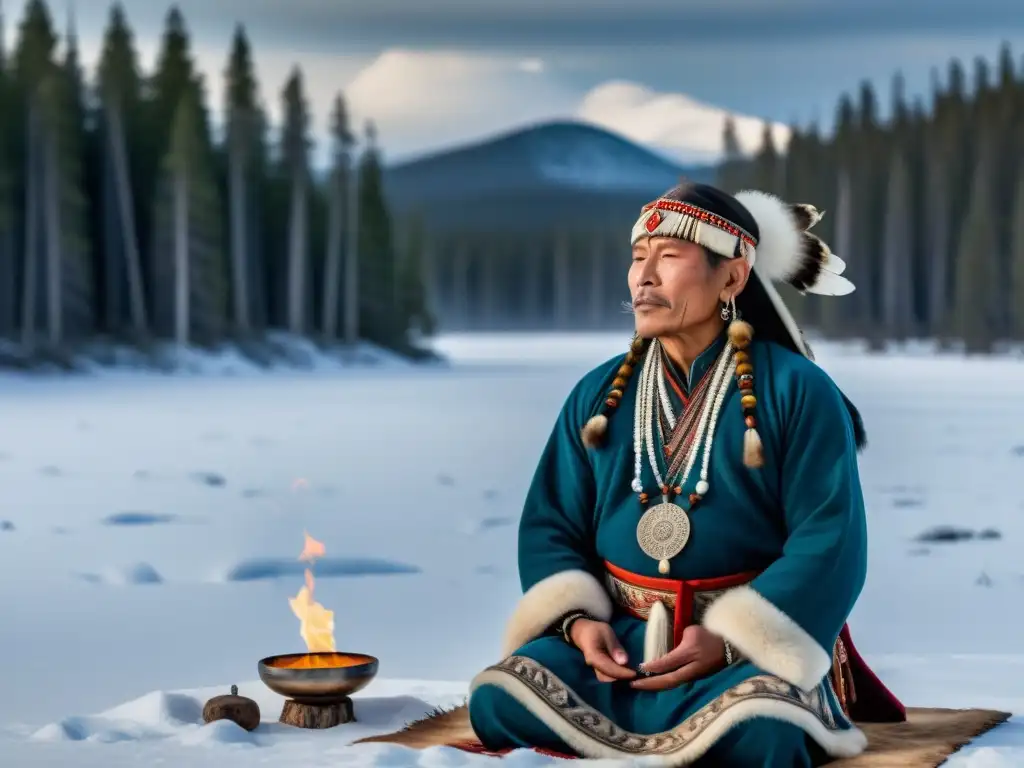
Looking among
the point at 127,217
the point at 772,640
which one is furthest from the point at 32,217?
the point at 772,640

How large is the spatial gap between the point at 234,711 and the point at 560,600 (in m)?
1.01

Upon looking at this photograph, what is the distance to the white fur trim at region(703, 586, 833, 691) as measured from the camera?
434cm

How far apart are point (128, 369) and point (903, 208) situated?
3535 cm

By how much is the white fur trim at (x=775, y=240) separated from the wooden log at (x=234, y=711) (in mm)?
1924

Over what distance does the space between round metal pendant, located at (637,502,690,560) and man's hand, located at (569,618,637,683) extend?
0.25 meters

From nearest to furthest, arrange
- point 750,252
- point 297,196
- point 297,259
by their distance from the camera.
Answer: point 750,252
point 297,259
point 297,196

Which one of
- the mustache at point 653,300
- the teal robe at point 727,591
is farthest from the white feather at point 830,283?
the mustache at point 653,300

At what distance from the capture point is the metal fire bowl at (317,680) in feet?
16.1

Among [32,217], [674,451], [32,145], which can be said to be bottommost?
[674,451]

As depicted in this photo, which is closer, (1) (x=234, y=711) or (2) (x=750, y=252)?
(2) (x=750, y=252)

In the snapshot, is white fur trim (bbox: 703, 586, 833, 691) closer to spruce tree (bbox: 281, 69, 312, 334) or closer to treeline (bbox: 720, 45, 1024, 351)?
spruce tree (bbox: 281, 69, 312, 334)

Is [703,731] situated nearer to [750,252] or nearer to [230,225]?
[750,252]

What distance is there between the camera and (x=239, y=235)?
138 ft

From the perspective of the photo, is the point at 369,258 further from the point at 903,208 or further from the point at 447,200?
the point at 447,200
